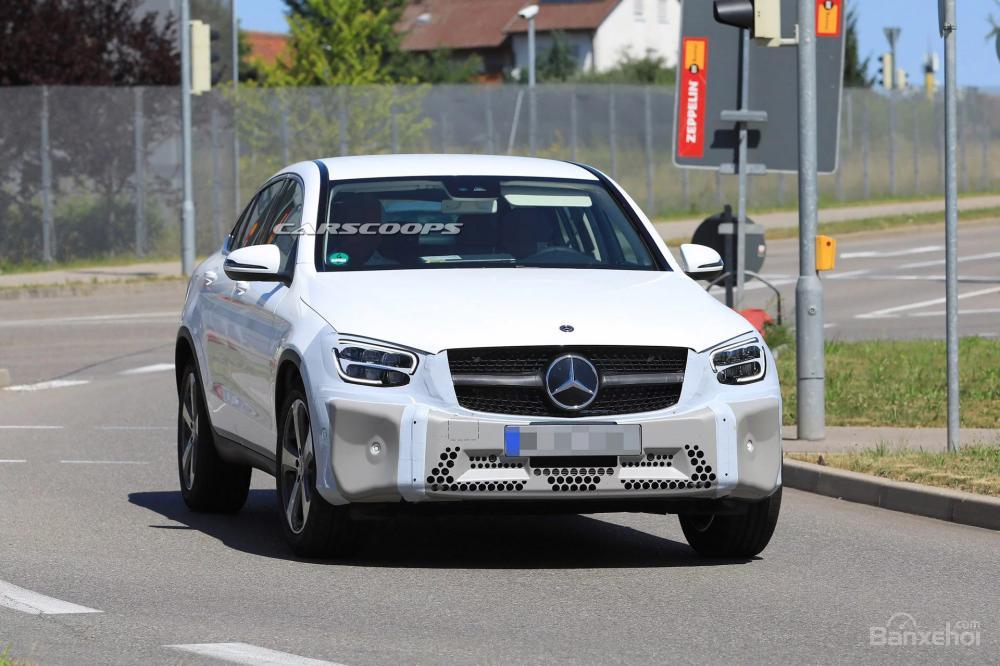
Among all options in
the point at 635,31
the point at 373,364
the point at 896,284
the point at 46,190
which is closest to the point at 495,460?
the point at 373,364

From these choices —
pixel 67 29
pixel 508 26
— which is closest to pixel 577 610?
pixel 67 29

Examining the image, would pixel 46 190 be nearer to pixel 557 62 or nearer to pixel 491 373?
pixel 491 373

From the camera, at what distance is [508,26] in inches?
3760

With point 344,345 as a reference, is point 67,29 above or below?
above

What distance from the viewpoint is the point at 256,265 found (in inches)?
360

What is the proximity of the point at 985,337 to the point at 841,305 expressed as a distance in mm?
5567

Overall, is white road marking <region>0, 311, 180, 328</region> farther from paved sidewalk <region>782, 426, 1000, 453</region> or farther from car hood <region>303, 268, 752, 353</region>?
car hood <region>303, 268, 752, 353</region>

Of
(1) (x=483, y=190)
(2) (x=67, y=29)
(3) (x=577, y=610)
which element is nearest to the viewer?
(3) (x=577, y=610)

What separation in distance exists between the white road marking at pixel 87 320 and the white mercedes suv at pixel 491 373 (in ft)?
51.0

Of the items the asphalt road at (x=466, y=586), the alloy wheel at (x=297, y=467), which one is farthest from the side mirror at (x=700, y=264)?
the alloy wheel at (x=297, y=467)

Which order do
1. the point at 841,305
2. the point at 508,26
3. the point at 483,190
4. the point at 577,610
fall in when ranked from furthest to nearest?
the point at 508,26 < the point at 841,305 < the point at 483,190 < the point at 577,610

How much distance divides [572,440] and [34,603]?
6.94 ft

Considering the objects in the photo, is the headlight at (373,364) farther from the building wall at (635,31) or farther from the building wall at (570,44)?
the building wall at (635,31)

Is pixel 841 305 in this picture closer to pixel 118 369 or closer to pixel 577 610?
pixel 118 369
